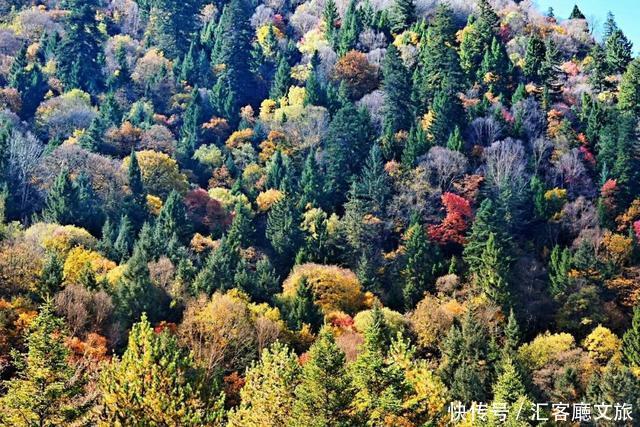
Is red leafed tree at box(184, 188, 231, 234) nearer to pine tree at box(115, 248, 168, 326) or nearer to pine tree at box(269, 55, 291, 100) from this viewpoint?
pine tree at box(115, 248, 168, 326)

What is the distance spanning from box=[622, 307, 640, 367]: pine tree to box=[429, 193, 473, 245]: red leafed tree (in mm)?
17484

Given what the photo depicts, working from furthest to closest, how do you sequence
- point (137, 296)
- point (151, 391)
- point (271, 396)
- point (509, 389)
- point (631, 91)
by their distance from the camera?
point (631, 91) < point (137, 296) < point (509, 389) < point (271, 396) < point (151, 391)

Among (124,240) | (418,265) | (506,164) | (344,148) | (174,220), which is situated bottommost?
(124,240)

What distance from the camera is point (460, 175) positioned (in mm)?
74688

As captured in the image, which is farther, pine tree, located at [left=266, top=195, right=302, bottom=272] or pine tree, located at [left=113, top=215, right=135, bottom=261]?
pine tree, located at [left=266, top=195, right=302, bottom=272]

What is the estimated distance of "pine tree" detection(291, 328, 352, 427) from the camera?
28812 mm

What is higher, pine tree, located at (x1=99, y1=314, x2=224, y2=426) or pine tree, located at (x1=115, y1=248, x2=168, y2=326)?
pine tree, located at (x1=115, y1=248, x2=168, y2=326)

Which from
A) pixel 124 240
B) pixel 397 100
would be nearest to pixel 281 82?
pixel 397 100

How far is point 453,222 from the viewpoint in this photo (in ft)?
226

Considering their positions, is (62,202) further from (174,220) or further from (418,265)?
(418,265)

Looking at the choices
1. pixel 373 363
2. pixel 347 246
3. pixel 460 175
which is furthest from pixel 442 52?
pixel 373 363

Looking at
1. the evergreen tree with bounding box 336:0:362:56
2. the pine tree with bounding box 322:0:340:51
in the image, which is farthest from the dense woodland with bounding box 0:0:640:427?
the pine tree with bounding box 322:0:340:51

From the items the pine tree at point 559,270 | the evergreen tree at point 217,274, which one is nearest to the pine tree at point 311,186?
the evergreen tree at point 217,274

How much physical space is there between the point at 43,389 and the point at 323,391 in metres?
10.9
